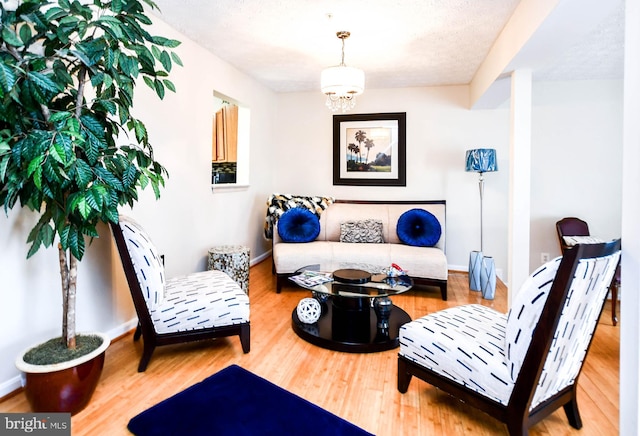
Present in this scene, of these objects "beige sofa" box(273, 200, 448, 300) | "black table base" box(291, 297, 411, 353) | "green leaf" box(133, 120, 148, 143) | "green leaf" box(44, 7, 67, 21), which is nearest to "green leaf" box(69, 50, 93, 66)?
"green leaf" box(44, 7, 67, 21)

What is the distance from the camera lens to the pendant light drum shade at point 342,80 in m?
3.20

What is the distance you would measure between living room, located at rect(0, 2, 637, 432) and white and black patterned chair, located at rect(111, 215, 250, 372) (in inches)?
19.9

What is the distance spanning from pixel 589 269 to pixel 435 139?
3.92m

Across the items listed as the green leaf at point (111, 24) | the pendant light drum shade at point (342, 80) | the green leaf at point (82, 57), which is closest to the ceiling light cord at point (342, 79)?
the pendant light drum shade at point (342, 80)

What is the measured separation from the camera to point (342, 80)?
3205 mm

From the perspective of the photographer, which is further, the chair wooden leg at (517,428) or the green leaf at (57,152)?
the chair wooden leg at (517,428)

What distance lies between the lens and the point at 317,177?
5.53 m

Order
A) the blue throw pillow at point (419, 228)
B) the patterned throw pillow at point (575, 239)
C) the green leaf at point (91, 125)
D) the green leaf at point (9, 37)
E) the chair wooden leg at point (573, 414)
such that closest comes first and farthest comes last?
the green leaf at point (9, 37)
the green leaf at point (91, 125)
the chair wooden leg at point (573, 414)
the patterned throw pillow at point (575, 239)
the blue throw pillow at point (419, 228)

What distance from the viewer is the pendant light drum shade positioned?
3199 mm

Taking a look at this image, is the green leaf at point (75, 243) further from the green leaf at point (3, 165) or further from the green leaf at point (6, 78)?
the green leaf at point (6, 78)

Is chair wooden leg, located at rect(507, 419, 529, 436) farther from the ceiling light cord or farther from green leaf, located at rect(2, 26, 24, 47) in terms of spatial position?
the ceiling light cord

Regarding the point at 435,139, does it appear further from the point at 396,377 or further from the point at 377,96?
the point at 396,377

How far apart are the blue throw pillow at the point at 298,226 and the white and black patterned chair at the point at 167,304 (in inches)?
69.7

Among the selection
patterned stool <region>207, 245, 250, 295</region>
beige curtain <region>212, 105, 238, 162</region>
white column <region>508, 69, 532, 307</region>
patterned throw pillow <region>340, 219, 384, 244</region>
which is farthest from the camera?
beige curtain <region>212, 105, 238, 162</region>
